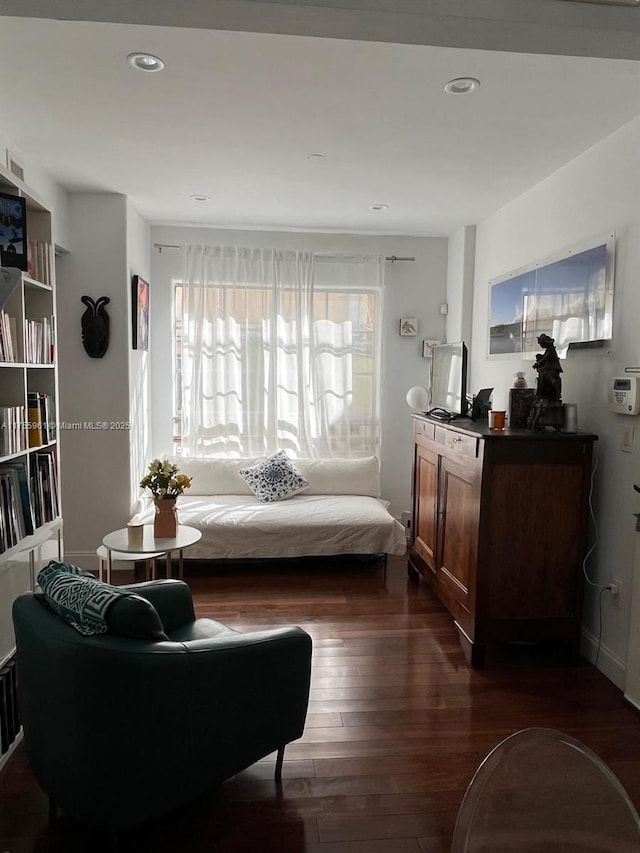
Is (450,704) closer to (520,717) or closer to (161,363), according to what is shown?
(520,717)

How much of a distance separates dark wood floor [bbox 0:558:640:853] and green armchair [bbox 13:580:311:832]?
207 mm

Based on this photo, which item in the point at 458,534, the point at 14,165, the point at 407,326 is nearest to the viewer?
the point at 14,165

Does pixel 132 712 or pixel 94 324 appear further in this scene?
pixel 94 324

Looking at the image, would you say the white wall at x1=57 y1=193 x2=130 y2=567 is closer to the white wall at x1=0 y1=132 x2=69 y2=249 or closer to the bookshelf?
the white wall at x1=0 y1=132 x2=69 y2=249

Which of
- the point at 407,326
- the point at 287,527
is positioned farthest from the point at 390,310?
the point at 287,527

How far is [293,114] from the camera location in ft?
8.82

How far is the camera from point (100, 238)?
4.10 metres

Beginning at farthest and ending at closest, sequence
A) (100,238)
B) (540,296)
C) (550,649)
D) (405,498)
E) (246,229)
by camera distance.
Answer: (405,498)
(246,229)
(100,238)
(540,296)
(550,649)

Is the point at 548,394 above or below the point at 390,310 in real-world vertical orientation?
below

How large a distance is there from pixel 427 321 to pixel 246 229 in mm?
1723

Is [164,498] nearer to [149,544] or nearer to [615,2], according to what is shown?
[149,544]

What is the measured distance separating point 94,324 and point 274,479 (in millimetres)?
1759

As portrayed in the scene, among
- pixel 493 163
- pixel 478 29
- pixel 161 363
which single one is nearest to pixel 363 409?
pixel 161 363

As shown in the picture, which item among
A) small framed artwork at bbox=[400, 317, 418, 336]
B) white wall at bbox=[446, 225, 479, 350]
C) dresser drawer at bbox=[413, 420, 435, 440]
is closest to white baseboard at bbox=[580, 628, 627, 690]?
dresser drawer at bbox=[413, 420, 435, 440]
